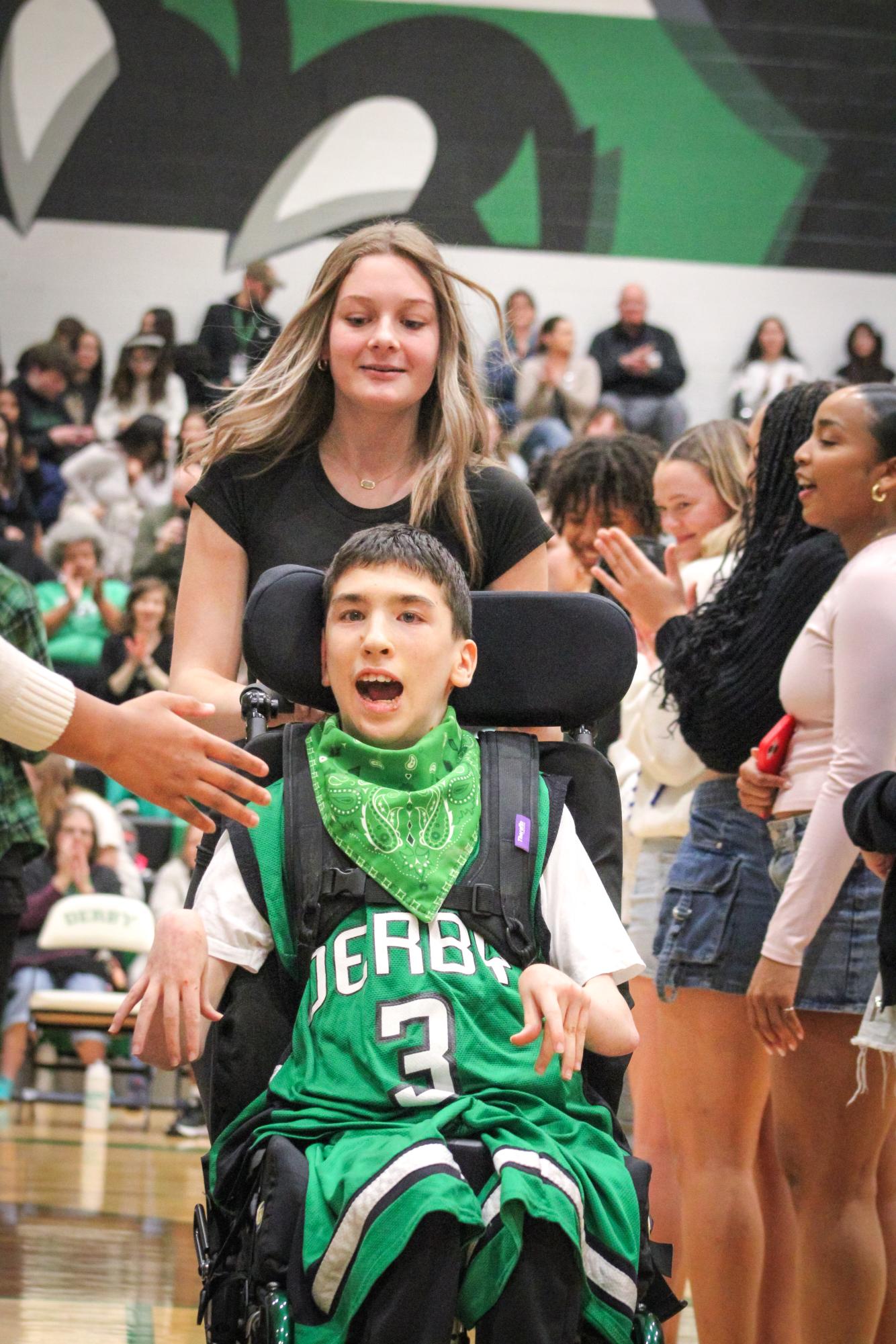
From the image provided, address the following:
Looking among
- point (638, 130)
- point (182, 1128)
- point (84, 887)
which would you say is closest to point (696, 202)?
point (638, 130)

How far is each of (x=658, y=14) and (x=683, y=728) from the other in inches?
399

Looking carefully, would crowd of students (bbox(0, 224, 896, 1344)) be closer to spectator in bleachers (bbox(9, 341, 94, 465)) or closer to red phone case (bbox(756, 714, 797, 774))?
red phone case (bbox(756, 714, 797, 774))

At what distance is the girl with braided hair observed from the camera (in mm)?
2662

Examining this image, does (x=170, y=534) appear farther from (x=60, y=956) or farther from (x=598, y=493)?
(x=598, y=493)

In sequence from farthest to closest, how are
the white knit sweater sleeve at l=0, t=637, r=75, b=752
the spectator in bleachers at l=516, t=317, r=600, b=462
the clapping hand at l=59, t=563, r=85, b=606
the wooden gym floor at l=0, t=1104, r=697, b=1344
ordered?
the spectator in bleachers at l=516, t=317, r=600, b=462
the clapping hand at l=59, t=563, r=85, b=606
the wooden gym floor at l=0, t=1104, r=697, b=1344
the white knit sweater sleeve at l=0, t=637, r=75, b=752

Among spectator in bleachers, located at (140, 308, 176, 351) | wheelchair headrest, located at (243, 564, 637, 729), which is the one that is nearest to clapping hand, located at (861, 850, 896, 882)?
wheelchair headrest, located at (243, 564, 637, 729)

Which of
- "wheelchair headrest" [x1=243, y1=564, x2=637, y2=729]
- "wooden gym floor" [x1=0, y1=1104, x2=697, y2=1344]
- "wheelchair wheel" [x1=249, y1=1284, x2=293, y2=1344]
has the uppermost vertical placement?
"wheelchair headrest" [x1=243, y1=564, x2=637, y2=729]

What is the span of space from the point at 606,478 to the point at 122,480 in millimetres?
6879

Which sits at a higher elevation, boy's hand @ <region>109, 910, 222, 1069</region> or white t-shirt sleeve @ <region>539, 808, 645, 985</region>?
white t-shirt sleeve @ <region>539, 808, 645, 985</region>

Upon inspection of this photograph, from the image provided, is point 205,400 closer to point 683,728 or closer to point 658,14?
point 658,14

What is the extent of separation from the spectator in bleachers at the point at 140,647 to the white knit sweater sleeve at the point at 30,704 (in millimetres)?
6081

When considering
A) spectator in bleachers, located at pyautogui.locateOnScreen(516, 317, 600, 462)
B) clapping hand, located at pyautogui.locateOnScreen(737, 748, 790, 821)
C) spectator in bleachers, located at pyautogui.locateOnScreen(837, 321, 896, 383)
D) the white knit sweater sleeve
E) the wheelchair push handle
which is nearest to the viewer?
the white knit sweater sleeve

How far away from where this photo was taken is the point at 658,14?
38.4 feet

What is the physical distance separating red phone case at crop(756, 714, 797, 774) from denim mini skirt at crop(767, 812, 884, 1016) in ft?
0.30
